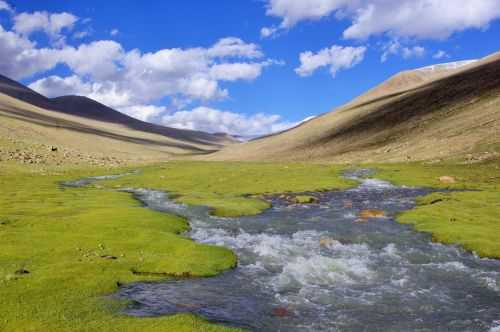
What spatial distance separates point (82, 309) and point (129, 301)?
7.90 ft

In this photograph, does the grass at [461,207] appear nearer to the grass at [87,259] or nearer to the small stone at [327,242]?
the small stone at [327,242]

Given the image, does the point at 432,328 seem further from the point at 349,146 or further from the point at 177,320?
the point at 349,146

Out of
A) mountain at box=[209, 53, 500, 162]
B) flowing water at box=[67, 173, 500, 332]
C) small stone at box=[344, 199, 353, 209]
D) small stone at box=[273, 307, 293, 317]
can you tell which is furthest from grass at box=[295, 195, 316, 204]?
mountain at box=[209, 53, 500, 162]

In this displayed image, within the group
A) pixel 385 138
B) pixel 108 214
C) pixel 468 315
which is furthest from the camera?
pixel 385 138

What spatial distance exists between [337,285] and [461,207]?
3040 cm

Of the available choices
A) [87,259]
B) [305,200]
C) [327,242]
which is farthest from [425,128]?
[87,259]

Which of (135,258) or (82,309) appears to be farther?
(135,258)

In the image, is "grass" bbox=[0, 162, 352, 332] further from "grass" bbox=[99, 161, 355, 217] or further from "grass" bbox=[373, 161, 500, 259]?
"grass" bbox=[373, 161, 500, 259]

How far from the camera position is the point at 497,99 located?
127625 mm

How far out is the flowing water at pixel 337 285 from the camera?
21.5 meters

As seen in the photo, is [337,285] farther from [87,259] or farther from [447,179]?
[447,179]

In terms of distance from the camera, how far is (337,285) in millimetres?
26297

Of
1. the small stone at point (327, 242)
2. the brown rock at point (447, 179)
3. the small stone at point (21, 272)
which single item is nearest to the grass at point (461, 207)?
the brown rock at point (447, 179)

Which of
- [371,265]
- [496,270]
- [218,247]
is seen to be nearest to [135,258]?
[218,247]
